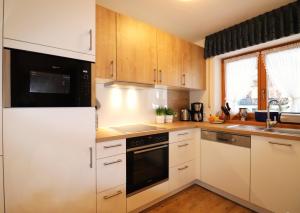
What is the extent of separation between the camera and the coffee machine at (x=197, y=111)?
275cm

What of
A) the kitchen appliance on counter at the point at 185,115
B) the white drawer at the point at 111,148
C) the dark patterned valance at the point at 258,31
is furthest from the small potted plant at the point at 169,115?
the white drawer at the point at 111,148

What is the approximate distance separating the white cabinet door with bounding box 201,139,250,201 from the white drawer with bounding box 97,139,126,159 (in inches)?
47.4

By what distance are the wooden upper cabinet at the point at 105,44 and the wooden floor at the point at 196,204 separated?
5.08ft

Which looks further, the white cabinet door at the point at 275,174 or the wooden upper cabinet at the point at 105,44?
the wooden upper cabinet at the point at 105,44

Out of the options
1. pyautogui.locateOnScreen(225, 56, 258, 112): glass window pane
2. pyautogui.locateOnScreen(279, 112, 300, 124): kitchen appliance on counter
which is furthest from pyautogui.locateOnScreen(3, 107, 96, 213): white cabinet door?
pyautogui.locateOnScreen(225, 56, 258, 112): glass window pane

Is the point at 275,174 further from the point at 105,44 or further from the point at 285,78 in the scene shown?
the point at 105,44

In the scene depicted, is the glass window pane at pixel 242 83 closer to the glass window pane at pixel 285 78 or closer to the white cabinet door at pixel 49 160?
the glass window pane at pixel 285 78

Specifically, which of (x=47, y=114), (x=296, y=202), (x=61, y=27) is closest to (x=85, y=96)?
(x=47, y=114)

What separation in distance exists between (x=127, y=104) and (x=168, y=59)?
0.85 meters

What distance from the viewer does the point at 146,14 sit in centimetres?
203

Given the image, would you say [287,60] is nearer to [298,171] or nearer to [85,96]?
[298,171]

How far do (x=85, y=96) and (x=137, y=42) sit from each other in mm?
975

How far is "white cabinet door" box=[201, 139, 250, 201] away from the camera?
1.79 m

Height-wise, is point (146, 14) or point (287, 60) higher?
point (146, 14)
